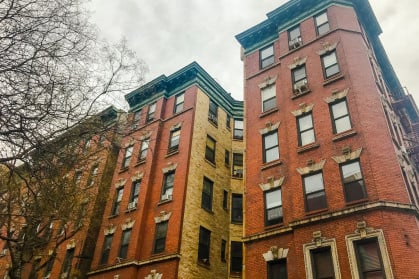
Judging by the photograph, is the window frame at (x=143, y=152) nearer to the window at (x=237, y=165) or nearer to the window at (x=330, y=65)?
the window at (x=237, y=165)

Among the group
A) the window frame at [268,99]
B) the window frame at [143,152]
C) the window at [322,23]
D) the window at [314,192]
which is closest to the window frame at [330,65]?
the window at [322,23]

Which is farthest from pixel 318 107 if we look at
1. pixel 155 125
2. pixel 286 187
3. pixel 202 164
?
pixel 155 125

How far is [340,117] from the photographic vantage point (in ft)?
59.8

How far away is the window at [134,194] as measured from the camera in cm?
2503

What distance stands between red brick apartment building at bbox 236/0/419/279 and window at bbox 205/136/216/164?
531cm

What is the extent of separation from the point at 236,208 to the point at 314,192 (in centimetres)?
1052

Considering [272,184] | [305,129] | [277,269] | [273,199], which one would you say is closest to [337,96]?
[305,129]

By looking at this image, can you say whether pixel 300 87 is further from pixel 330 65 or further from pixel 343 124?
pixel 343 124

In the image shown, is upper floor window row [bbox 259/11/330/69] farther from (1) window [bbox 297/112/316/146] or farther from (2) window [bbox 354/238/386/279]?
(2) window [bbox 354/238/386/279]

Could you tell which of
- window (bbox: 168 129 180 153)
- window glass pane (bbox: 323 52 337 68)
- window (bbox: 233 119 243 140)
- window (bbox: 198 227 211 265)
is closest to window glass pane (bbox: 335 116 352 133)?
window glass pane (bbox: 323 52 337 68)

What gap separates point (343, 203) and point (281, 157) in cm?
466

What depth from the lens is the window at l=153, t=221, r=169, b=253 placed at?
863 inches

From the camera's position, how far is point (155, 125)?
28516 millimetres

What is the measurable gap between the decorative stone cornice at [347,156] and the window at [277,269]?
5.31m
